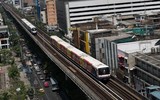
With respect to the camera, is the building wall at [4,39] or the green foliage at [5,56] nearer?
the green foliage at [5,56]

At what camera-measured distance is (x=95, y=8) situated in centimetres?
10731

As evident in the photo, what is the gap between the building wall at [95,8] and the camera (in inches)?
4144

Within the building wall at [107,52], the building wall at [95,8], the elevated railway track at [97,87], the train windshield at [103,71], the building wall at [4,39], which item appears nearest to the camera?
the elevated railway track at [97,87]

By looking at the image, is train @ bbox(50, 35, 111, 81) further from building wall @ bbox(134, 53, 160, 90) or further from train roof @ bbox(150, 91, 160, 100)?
train roof @ bbox(150, 91, 160, 100)

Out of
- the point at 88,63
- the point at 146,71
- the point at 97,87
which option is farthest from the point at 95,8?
the point at 97,87

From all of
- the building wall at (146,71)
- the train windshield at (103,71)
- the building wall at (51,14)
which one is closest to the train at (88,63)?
the train windshield at (103,71)

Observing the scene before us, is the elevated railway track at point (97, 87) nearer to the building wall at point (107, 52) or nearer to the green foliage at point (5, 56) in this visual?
the building wall at point (107, 52)

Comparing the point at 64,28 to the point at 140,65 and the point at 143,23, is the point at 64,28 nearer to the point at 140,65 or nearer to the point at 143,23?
the point at 143,23

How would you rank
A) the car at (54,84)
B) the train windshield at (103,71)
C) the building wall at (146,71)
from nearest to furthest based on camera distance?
the building wall at (146,71), the train windshield at (103,71), the car at (54,84)

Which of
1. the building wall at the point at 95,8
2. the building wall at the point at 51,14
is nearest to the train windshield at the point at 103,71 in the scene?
the building wall at the point at 95,8

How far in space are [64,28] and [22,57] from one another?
105 feet

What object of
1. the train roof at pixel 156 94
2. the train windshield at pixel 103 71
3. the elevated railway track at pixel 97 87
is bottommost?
the elevated railway track at pixel 97 87

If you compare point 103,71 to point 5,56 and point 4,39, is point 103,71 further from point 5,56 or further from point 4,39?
point 4,39

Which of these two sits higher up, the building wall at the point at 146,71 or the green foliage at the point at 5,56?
the building wall at the point at 146,71
